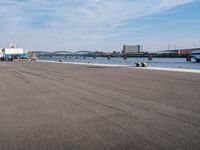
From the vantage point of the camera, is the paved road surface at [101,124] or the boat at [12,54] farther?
the boat at [12,54]

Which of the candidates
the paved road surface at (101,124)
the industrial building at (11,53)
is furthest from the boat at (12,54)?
the paved road surface at (101,124)

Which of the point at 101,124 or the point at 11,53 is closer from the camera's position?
the point at 101,124

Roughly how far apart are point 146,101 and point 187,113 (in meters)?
2.15

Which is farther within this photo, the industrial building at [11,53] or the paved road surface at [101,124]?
the industrial building at [11,53]

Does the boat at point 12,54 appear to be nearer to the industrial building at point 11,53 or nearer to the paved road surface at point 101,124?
the industrial building at point 11,53

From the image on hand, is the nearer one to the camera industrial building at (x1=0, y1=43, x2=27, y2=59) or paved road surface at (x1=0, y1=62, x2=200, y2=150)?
paved road surface at (x1=0, y1=62, x2=200, y2=150)

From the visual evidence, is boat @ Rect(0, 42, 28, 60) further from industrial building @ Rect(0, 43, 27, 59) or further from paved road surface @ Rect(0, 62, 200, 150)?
paved road surface @ Rect(0, 62, 200, 150)

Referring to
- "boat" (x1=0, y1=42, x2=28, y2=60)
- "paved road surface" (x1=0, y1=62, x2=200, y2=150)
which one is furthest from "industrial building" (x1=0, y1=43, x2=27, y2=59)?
"paved road surface" (x1=0, y1=62, x2=200, y2=150)

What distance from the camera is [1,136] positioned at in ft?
18.6

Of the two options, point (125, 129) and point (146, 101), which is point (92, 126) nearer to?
point (125, 129)

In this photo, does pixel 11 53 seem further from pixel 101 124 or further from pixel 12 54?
pixel 101 124

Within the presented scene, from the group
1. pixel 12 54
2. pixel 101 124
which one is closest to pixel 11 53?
pixel 12 54

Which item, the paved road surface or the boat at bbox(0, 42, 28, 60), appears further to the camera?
the boat at bbox(0, 42, 28, 60)

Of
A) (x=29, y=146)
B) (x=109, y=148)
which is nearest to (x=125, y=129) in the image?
(x=109, y=148)
